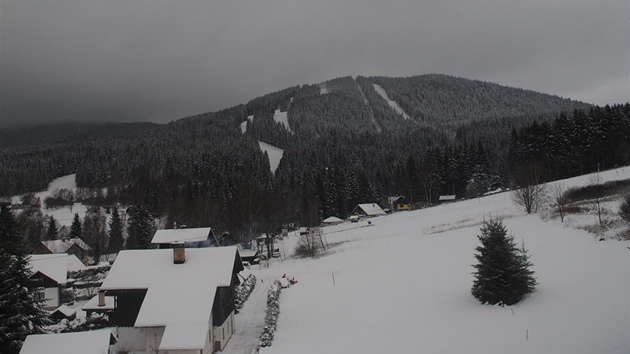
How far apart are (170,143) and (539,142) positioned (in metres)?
152

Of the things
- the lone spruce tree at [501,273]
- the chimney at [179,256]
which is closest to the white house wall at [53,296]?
the chimney at [179,256]

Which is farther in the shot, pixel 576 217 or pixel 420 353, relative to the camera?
pixel 576 217

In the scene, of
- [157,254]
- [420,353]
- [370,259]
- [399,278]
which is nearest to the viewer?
[420,353]

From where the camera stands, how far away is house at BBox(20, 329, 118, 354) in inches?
758

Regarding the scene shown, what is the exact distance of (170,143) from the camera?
619 feet

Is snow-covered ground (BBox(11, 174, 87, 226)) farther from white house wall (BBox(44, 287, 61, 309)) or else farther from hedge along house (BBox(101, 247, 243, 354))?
hedge along house (BBox(101, 247, 243, 354))

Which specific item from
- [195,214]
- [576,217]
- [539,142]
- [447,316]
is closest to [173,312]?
[447,316]

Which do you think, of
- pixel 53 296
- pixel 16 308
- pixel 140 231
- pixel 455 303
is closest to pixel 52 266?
pixel 53 296

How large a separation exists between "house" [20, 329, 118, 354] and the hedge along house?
3.05m

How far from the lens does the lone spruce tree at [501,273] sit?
22625mm

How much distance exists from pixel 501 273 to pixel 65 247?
70556mm

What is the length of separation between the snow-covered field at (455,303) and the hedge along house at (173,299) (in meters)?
3.58

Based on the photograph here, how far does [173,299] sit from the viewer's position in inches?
966

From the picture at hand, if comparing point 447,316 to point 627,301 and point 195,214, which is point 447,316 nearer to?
point 627,301
